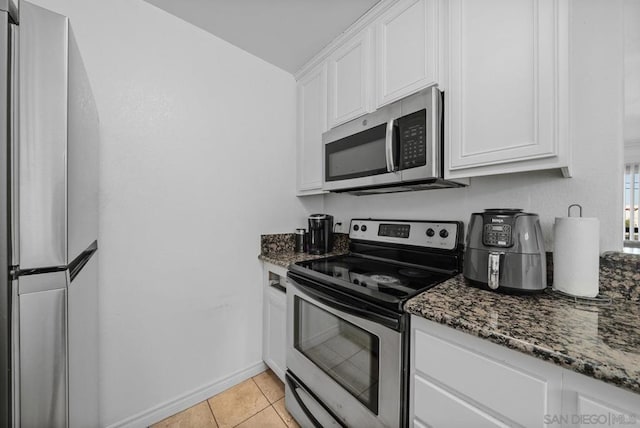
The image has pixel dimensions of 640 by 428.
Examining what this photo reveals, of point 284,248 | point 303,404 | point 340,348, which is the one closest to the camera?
point 340,348

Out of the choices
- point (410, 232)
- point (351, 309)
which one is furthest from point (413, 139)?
point (351, 309)

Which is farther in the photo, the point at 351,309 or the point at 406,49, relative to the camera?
the point at 406,49

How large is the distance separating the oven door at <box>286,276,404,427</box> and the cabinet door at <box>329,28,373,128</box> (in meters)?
1.08

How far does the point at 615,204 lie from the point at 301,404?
1676 mm

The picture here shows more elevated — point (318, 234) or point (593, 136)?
point (593, 136)

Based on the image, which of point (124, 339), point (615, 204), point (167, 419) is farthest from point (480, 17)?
point (167, 419)

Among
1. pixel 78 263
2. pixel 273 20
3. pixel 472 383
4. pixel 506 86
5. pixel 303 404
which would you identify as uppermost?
pixel 273 20

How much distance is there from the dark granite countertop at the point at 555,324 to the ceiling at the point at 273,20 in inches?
61.6

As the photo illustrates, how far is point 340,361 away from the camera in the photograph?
3.65ft

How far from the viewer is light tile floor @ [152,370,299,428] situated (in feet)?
4.46

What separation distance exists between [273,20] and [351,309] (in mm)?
1708

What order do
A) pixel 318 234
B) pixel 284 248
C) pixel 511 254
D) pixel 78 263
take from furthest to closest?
pixel 284 248, pixel 318 234, pixel 511 254, pixel 78 263

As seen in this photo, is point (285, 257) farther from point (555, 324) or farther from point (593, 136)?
point (593, 136)

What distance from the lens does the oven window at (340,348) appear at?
957mm
